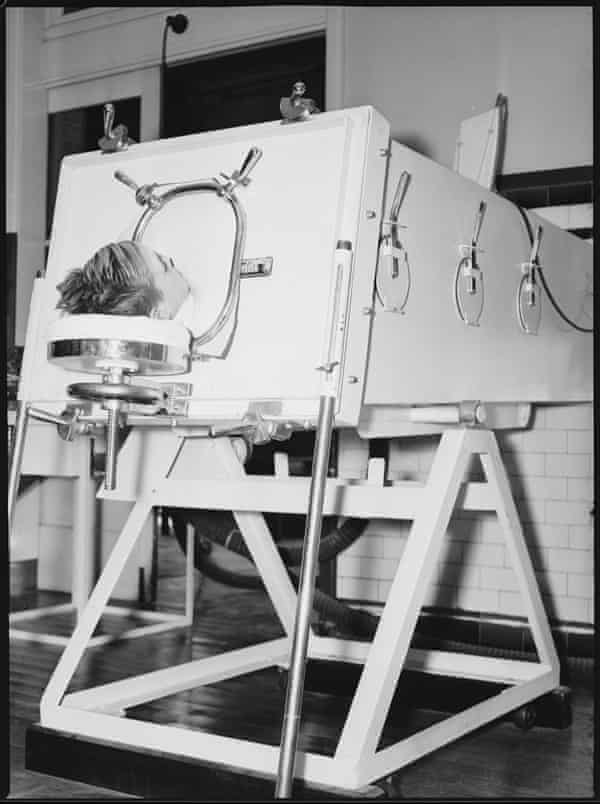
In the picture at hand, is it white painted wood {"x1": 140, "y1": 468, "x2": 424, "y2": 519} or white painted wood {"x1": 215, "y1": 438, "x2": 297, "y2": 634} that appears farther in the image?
white painted wood {"x1": 215, "y1": 438, "x2": 297, "y2": 634}

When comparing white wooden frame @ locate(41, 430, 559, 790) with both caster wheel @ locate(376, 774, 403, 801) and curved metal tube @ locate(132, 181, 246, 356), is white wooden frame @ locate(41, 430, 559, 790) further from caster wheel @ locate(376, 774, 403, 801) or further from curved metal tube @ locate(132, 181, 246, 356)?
curved metal tube @ locate(132, 181, 246, 356)

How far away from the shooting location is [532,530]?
3.23 m

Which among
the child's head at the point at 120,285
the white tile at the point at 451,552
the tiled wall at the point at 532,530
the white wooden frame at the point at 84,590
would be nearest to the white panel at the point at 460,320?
the child's head at the point at 120,285

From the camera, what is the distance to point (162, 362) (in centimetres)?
166

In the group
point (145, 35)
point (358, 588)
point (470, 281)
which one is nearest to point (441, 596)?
point (358, 588)

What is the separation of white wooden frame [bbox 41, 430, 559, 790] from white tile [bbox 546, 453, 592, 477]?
0.88 meters

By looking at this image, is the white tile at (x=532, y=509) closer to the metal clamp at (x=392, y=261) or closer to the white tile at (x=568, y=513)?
the white tile at (x=568, y=513)

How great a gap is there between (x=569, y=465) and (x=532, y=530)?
232 mm

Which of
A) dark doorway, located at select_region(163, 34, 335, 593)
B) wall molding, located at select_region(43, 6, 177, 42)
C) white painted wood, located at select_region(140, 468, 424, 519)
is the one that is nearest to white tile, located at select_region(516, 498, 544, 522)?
dark doorway, located at select_region(163, 34, 335, 593)

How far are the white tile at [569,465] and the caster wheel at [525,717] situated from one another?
1.00 meters

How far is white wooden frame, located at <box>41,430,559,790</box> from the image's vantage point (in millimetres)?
1721

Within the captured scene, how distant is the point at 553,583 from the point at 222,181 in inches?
73.4

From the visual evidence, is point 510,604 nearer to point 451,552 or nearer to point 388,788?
point 451,552

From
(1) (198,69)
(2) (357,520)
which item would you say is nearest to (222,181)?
(2) (357,520)
